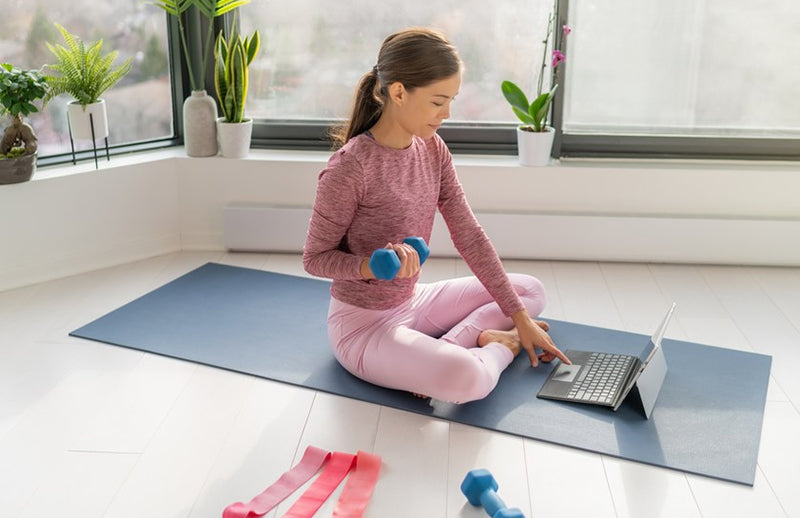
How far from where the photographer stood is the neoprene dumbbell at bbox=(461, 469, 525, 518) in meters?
1.80

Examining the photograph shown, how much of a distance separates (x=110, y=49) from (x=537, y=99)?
167 centimetres

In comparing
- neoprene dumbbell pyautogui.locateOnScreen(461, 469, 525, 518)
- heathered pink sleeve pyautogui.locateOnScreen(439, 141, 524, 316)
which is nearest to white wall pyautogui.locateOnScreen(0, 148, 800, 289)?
heathered pink sleeve pyautogui.locateOnScreen(439, 141, 524, 316)

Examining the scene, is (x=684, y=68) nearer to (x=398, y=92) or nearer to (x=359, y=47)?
(x=359, y=47)

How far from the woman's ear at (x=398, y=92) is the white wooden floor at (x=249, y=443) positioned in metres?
0.80

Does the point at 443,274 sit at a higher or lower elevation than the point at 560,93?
lower

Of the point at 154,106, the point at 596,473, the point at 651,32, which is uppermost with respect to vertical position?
the point at 651,32

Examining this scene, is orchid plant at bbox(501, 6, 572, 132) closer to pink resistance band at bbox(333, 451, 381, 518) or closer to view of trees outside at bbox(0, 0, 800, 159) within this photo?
view of trees outside at bbox(0, 0, 800, 159)

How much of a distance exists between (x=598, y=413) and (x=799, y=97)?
1.92 m

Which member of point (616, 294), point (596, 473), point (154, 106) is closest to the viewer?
point (596, 473)

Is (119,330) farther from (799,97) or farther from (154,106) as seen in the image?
(799,97)

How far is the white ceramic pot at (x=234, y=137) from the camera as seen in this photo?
345cm

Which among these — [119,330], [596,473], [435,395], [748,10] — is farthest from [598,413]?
[748,10]

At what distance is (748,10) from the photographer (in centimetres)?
339

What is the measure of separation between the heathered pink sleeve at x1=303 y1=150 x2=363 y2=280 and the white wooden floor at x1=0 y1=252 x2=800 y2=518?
382 mm
